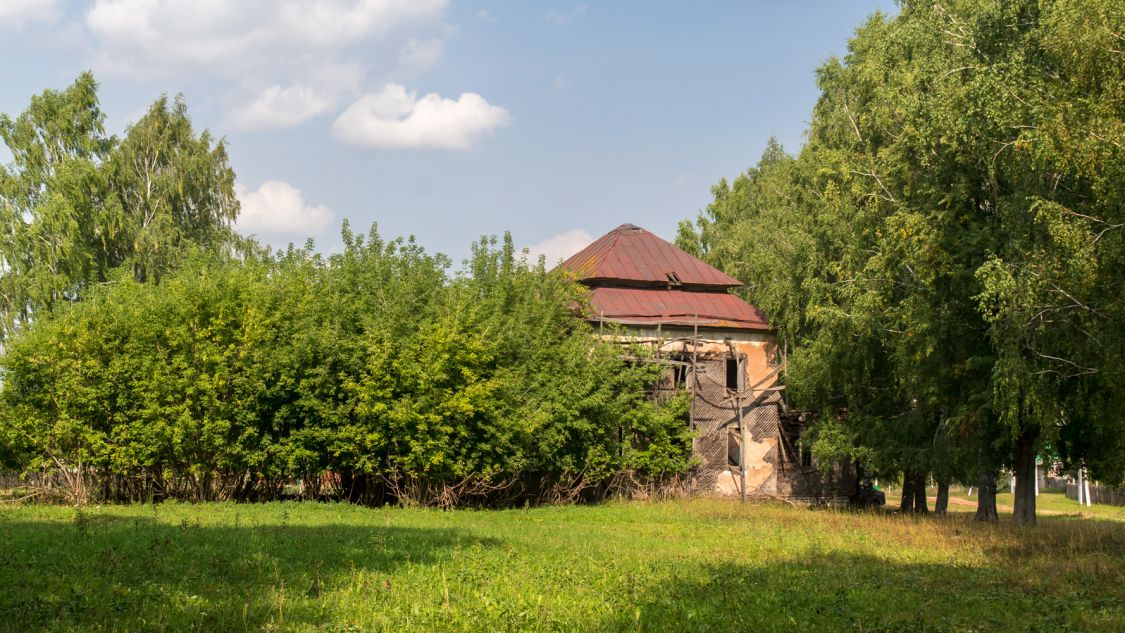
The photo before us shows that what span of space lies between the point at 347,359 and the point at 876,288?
1268 centimetres

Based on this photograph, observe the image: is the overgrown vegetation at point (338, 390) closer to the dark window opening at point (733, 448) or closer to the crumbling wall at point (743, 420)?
the crumbling wall at point (743, 420)

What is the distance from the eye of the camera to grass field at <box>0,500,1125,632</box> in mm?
9484

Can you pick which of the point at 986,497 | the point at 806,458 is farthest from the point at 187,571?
the point at 806,458

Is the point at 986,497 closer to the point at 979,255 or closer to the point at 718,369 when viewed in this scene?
the point at 979,255

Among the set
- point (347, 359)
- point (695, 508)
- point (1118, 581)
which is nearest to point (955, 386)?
point (695, 508)

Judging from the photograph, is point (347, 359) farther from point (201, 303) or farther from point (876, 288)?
point (876, 288)

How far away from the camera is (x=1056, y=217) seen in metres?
15.3

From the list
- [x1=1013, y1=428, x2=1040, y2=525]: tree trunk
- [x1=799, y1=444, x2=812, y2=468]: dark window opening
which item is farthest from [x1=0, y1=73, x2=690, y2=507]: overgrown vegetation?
[x1=1013, y1=428, x2=1040, y2=525]: tree trunk

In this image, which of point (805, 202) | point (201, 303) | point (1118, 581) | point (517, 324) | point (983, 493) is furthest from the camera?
point (805, 202)

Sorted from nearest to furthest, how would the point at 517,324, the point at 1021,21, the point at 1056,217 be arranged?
the point at 1056,217 → the point at 1021,21 → the point at 517,324

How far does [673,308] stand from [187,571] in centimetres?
2397

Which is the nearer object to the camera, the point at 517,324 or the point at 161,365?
the point at 161,365

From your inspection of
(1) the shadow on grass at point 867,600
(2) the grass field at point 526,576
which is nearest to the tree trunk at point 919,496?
(2) the grass field at point 526,576

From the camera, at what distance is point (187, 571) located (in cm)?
1131
